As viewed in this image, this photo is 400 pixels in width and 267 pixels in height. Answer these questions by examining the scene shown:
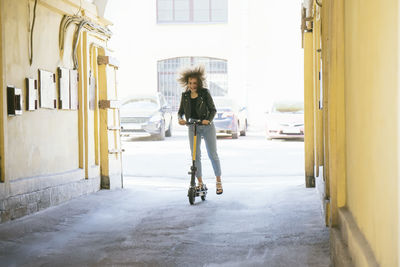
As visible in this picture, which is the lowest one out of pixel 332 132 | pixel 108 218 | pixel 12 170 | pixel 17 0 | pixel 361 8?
pixel 108 218

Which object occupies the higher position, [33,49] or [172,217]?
[33,49]

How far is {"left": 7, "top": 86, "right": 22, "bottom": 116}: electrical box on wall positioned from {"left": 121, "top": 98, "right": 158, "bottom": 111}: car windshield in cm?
1487

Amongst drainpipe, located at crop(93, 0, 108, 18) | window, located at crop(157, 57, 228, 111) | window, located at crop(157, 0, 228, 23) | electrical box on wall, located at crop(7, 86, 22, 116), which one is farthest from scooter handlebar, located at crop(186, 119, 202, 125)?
window, located at crop(157, 0, 228, 23)

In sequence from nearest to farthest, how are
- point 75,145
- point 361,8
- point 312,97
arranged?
point 361,8 → point 75,145 → point 312,97

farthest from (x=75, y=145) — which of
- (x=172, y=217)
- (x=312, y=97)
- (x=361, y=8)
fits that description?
(x=361, y=8)

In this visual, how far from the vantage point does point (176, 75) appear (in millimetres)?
31250

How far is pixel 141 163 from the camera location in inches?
562

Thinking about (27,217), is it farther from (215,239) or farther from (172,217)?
(215,239)

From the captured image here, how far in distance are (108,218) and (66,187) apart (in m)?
1.39

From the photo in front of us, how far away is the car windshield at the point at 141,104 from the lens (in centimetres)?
2203

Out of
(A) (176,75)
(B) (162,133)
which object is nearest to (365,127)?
(B) (162,133)

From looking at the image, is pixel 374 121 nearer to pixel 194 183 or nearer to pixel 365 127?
pixel 365 127

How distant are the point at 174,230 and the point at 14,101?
2233mm

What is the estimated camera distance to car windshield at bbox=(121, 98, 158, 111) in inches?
867
